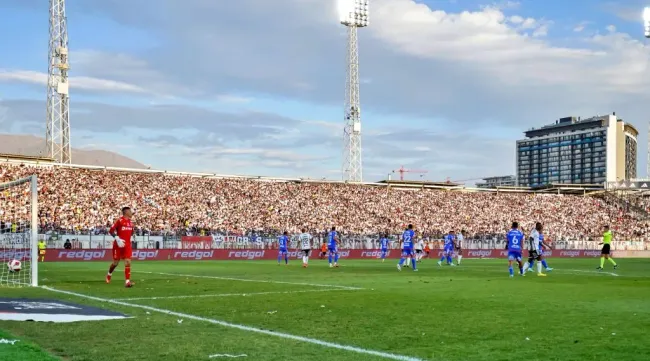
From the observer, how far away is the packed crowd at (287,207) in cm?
5956

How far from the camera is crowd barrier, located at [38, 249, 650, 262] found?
149ft

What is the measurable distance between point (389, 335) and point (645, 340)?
11.0ft

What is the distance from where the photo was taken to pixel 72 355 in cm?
827

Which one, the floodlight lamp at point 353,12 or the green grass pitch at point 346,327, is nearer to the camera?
the green grass pitch at point 346,327

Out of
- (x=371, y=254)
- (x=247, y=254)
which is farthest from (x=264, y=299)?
(x=371, y=254)

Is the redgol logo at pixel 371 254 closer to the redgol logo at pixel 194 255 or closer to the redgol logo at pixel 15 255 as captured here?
the redgol logo at pixel 194 255

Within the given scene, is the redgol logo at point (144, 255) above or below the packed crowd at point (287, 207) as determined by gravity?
below

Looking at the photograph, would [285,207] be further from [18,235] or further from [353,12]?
[18,235]

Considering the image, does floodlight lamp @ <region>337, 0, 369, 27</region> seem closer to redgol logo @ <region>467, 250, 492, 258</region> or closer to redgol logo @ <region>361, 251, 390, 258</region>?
redgol logo @ <region>467, 250, 492, 258</region>

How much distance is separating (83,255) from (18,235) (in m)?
13.1

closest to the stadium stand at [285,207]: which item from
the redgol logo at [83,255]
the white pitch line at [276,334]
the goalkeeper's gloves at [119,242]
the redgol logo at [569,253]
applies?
the redgol logo at [569,253]

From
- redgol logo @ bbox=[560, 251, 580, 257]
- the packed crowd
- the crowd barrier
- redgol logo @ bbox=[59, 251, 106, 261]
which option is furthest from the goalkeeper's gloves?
redgol logo @ bbox=[560, 251, 580, 257]

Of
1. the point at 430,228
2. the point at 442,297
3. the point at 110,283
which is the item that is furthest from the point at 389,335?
the point at 430,228

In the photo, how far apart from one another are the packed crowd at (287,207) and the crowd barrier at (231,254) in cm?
444
